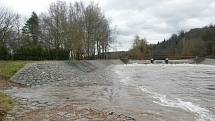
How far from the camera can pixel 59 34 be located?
89000mm

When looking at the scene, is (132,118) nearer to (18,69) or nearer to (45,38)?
(18,69)

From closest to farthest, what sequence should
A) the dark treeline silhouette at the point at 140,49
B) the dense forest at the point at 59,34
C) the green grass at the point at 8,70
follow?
the green grass at the point at 8,70 < the dense forest at the point at 59,34 < the dark treeline silhouette at the point at 140,49

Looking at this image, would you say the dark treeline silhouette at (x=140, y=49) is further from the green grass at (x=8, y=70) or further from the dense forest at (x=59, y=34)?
the green grass at (x=8, y=70)

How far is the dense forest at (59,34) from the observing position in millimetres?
74562

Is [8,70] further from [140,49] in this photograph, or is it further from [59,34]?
[140,49]

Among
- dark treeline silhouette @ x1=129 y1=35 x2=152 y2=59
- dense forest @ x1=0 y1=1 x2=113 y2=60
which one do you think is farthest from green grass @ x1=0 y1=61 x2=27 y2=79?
dark treeline silhouette @ x1=129 y1=35 x2=152 y2=59

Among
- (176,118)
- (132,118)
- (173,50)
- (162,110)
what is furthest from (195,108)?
(173,50)

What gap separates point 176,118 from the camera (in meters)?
17.7

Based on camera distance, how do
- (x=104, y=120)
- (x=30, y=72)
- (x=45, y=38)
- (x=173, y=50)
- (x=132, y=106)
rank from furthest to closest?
(x=173, y=50) → (x=45, y=38) → (x=30, y=72) → (x=132, y=106) → (x=104, y=120)

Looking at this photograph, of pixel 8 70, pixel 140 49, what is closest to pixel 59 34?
pixel 8 70

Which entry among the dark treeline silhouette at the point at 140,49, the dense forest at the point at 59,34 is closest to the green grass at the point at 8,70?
the dense forest at the point at 59,34

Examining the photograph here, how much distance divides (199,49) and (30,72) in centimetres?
12086

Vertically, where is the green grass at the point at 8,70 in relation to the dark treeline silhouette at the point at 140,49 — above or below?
below

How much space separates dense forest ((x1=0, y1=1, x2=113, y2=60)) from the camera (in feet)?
245
